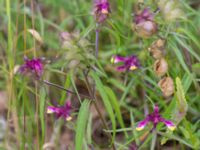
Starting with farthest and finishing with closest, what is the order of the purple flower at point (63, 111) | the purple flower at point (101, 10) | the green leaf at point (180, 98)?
the purple flower at point (63, 111)
the purple flower at point (101, 10)
the green leaf at point (180, 98)

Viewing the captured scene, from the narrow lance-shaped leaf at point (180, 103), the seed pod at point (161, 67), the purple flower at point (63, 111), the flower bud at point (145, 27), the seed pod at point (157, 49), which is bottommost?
the purple flower at point (63, 111)

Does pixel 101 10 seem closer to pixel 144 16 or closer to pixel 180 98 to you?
pixel 144 16

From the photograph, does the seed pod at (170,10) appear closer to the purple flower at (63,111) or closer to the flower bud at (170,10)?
the flower bud at (170,10)

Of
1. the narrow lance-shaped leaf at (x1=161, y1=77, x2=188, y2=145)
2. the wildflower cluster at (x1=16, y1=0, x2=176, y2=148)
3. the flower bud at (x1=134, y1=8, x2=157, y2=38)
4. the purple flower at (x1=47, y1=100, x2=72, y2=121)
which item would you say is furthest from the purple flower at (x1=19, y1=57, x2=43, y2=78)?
the narrow lance-shaped leaf at (x1=161, y1=77, x2=188, y2=145)

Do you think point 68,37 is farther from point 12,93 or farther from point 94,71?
point 12,93

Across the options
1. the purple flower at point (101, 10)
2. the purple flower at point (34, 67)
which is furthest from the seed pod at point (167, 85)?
the purple flower at point (34, 67)

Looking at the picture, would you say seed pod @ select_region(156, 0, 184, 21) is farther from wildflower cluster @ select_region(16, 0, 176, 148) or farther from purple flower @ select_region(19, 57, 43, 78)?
purple flower @ select_region(19, 57, 43, 78)

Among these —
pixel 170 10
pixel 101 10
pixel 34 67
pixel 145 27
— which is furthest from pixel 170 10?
pixel 34 67

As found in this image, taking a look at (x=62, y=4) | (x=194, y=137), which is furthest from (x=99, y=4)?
(x=62, y=4)

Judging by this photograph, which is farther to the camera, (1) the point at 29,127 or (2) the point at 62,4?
(2) the point at 62,4
